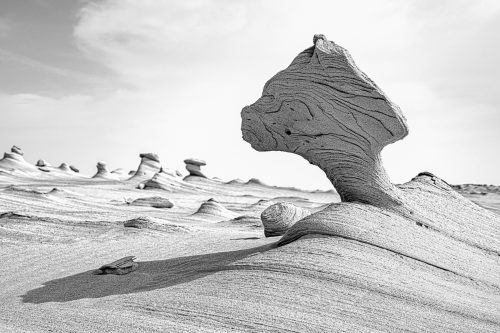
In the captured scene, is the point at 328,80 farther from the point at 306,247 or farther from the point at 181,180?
the point at 181,180

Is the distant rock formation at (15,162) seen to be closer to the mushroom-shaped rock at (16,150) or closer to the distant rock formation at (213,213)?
the mushroom-shaped rock at (16,150)

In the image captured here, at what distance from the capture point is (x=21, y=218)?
34.9ft

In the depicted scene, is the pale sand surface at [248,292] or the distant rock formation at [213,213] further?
the distant rock formation at [213,213]

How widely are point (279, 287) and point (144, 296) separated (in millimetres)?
1303

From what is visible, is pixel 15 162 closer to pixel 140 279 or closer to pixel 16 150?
pixel 16 150

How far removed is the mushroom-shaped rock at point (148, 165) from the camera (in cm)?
3179

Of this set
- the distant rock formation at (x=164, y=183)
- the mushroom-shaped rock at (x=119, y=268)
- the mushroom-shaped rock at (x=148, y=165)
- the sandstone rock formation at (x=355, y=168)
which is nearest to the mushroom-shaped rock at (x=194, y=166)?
the mushroom-shaped rock at (x=148, y=165)

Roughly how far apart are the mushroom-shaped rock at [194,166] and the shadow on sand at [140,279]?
76.8ft

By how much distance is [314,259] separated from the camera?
18.1ft

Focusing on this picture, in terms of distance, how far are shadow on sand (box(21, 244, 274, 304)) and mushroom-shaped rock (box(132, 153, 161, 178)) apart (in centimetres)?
2501

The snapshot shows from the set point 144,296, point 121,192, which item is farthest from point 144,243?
point 121,192

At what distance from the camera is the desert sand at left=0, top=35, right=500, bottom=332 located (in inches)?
186

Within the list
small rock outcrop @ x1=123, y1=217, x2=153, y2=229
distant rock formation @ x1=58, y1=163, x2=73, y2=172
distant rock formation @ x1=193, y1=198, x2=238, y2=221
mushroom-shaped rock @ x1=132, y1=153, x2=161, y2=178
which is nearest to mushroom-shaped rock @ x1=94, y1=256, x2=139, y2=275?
small rock outcrop @ x1=123, y1=217, x2=153, y2=229

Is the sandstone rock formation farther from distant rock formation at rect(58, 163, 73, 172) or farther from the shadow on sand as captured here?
distant rock formation at rect(58, 163, 73, 172)
